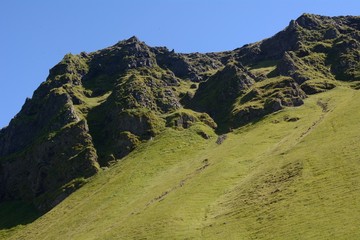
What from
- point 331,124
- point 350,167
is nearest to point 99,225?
point 350,167

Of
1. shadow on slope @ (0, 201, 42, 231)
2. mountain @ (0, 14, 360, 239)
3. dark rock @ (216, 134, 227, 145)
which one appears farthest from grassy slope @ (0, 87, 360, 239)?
shadow on slope @ (0, 201, 42, 231)

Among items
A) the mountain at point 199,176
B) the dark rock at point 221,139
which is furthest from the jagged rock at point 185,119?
the dark rock at point 221,139

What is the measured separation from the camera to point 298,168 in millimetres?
100062

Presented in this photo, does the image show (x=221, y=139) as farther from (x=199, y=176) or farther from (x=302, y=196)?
(x=302, y=196)

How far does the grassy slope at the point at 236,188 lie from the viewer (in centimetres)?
7862

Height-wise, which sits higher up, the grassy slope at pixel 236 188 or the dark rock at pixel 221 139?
the dark rock at pixel 221 139

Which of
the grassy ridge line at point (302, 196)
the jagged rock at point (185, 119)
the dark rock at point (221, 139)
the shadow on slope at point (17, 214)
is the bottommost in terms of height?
the grassy ridge line at point (302, 196)

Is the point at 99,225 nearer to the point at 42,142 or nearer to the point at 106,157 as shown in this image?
the point at 106,157

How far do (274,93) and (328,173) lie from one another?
108114 millimetres

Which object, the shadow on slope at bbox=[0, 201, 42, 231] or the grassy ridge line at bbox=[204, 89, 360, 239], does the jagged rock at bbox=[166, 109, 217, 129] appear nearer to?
the shadow on slope at bbox=[0, 201, 42, 231]

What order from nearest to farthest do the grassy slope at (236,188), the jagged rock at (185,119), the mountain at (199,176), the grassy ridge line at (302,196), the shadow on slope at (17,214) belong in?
1. the grassy ridge line at (302,196)
2. the grassy slope at (236,188)
3. the mountain at (199,176)
4. the shadow on slope at (17,214)
5. the jagged rock at (185,119)

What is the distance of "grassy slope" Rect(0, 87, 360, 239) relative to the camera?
7862cm

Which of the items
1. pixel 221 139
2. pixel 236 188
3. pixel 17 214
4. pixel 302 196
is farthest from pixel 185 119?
pixel 302 196

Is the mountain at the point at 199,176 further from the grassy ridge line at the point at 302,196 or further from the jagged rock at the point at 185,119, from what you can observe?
the jagged rock at the point at 185,119
